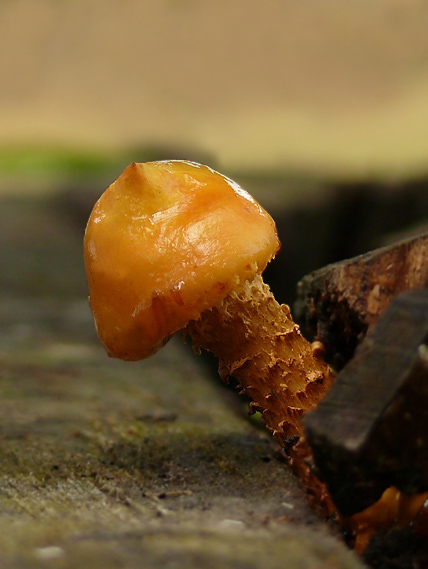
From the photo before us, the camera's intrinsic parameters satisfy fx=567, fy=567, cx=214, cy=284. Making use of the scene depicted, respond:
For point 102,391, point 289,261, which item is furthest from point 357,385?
point 289,261

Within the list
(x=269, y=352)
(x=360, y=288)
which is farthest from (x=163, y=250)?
(x=360, y=288)

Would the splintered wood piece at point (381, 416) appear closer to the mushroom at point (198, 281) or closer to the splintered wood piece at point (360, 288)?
the splintered wood piece at point (360, 288)

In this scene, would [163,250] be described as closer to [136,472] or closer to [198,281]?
[198,281]

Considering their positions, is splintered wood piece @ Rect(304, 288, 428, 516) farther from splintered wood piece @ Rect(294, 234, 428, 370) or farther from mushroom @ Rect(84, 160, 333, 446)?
mushroom @ Rect(84, 160, 333, 446)

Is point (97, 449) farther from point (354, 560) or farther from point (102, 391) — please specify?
point (354, 560)

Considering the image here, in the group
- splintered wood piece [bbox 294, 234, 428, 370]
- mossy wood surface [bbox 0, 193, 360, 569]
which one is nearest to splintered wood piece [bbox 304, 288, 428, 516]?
mossy wood surface [bbox 0, 193, 360, 569]

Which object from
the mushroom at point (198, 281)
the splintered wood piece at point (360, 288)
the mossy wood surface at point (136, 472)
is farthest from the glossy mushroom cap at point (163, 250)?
the mossy wood surface at point (136, 472)
